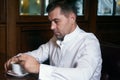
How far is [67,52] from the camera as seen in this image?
1.60 meters

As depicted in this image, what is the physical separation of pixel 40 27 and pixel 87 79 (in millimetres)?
1764

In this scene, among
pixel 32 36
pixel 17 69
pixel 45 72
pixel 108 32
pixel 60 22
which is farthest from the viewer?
pixel 108 32

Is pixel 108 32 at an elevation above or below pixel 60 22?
below

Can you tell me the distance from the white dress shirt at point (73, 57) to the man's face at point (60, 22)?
0.03 metres

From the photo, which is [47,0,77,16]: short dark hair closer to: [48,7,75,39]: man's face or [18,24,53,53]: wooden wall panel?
[48,7,75,39]: man's face

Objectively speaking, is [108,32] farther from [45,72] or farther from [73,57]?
[45,72]

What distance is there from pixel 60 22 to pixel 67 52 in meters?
0.18

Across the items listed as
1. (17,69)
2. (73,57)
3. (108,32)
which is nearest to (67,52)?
(73,57)

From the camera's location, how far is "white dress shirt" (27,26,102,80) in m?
1.28

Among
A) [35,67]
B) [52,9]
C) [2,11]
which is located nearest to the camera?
[35,67]

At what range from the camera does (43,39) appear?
306 cm

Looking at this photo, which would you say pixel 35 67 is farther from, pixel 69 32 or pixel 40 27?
pixel 40 27

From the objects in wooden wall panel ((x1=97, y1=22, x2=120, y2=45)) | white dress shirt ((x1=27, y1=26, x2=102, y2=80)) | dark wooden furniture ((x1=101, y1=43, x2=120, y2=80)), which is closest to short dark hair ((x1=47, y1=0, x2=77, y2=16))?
white dress shirt ((x1=27, y1=26, x2=102, y2=80))

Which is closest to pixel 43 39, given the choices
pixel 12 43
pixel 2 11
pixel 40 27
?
pixel 40 27
